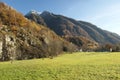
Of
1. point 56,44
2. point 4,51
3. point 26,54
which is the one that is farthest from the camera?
point 56,44

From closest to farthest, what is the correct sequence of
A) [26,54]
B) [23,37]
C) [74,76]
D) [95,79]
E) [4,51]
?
[95,79] < [74,76] < [4,51] < [26,54] < [23,37]

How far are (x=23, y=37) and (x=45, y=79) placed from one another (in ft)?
422

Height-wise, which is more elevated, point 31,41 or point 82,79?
point 31,41

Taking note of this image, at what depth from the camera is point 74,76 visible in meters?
38.4

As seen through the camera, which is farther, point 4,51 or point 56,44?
point 56,44

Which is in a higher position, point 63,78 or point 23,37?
point 23,37

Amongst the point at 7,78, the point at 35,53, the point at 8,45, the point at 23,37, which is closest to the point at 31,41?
the point at 23,37

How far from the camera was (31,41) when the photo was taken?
164m

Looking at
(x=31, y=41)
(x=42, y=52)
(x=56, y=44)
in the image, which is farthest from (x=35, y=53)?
(x=56, y=44)

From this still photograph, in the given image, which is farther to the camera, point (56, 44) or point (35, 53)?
point (56, 44)

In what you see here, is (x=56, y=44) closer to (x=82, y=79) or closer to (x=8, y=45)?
(x=8, y=45)

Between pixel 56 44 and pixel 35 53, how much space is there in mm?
33871

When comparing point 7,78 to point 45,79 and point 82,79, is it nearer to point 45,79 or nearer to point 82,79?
point 45,79

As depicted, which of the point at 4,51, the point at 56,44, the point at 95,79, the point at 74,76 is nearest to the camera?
the point at 95,79
